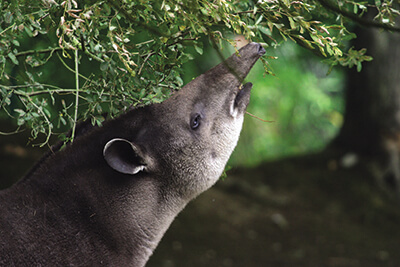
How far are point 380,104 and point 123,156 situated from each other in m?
5.92

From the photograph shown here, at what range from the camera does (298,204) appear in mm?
8547

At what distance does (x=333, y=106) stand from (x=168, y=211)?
10767 millimetres

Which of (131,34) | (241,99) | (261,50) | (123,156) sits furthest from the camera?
(241,99)

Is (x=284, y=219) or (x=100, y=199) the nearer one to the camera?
(x=100, y=199)

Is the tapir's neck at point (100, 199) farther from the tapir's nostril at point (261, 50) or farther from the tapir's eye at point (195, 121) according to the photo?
the tapir's nostril at point (261, 50)

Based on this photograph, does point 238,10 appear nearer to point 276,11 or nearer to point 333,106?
point 276,11

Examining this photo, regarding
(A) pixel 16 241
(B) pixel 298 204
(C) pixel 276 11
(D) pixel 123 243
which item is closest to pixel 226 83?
(C) pixel 276 11

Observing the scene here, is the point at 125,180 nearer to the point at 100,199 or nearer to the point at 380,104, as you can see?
the point at 100,199

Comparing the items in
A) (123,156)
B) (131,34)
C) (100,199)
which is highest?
(131,34)

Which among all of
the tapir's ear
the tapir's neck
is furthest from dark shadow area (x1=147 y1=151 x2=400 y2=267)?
the tapir's ear

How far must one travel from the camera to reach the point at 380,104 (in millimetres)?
8523

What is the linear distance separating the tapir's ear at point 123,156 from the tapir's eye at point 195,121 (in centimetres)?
45

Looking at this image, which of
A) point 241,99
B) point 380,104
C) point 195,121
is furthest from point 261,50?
point 380,104

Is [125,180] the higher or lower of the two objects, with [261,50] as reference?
lower
